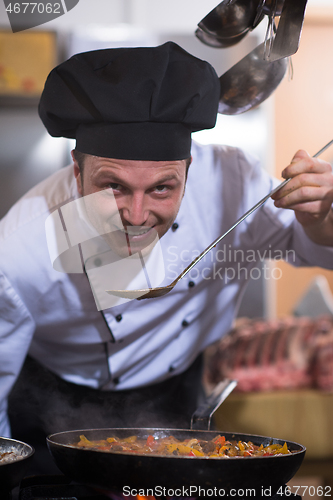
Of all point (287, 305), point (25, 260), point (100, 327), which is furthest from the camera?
point (287, 305)

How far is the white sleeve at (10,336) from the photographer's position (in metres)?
0.92

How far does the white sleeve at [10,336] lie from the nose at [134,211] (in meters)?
0.31

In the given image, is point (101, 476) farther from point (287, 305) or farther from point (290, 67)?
point (287, 305)

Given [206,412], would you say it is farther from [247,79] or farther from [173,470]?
[247,79]

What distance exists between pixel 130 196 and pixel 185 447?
42 centimetres

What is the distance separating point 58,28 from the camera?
7.69 feet

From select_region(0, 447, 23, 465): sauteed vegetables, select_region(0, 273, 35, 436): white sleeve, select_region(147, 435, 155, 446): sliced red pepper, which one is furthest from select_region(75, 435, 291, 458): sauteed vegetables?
select_region(0, 273, 35, 436): white sleeve

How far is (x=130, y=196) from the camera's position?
0.77m

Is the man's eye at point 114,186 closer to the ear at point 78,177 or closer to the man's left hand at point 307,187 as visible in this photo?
the ear at point 78,177

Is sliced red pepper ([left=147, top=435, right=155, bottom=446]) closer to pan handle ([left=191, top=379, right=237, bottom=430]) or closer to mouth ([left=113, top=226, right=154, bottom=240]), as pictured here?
pan handle ([left=191, top=379, right=237, bottom=430])

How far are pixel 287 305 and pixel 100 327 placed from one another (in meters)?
2.47

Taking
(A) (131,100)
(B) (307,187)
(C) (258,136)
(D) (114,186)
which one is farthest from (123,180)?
(C) (258,136)

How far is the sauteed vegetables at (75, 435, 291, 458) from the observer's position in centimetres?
73

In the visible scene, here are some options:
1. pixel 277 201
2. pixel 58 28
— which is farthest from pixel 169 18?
pixel 277 201
